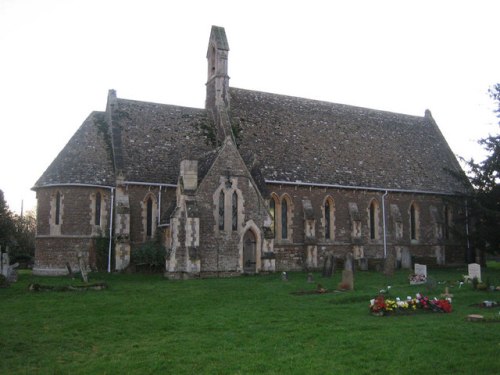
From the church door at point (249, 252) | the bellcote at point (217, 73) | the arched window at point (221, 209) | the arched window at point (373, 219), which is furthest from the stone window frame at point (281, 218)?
the bellcote at point (217, 73)

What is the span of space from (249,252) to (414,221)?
15223 mm

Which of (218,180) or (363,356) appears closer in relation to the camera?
(363,356)

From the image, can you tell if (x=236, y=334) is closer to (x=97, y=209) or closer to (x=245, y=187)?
(x=245, y=187)

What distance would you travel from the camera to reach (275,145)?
35.2 m

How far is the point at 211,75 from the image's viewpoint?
37.4m

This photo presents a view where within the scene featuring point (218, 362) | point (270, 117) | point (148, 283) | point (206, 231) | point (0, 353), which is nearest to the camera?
point (218, 362)

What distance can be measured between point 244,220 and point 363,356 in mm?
18163

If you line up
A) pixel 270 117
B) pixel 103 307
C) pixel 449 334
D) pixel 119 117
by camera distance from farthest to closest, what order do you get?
Answer: pixel 270 117, pixel 119 117, pixel 103 307, pixel 449 334

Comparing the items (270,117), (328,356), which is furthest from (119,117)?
(328,356)

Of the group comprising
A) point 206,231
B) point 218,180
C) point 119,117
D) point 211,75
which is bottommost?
point 206,231

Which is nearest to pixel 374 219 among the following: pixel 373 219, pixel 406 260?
pixel 373 219

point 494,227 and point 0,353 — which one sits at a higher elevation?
point 494,227

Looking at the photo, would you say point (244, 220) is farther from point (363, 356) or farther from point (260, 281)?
point (363, 356)

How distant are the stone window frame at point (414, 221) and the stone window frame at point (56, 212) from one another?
2335 cm
